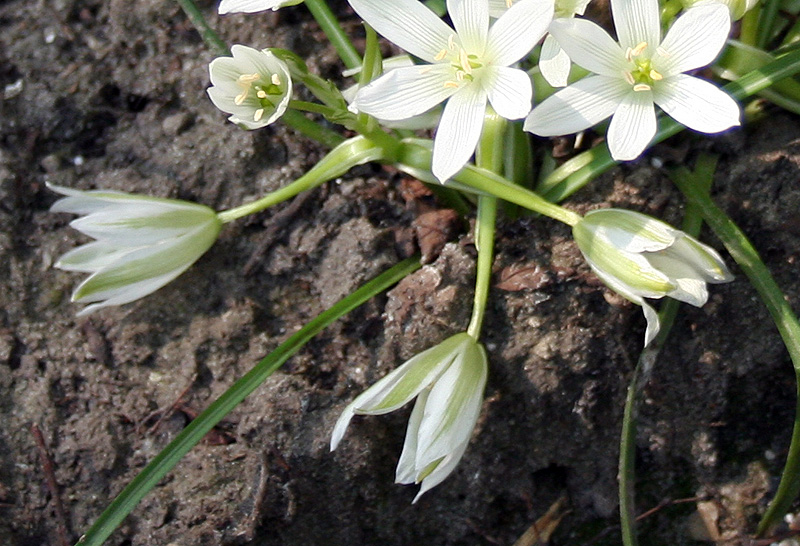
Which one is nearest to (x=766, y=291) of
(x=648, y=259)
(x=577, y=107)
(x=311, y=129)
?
(x=648, y=259)

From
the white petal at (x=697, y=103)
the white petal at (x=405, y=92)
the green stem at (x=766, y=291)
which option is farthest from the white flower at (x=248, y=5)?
the green stem at (x=766, y=291)

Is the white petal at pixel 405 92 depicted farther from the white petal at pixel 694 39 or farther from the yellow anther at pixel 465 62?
the white petal at pixel 694 39

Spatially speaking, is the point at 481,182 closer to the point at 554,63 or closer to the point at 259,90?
the point at 554,63

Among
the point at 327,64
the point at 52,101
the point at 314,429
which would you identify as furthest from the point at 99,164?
the point at 314,429

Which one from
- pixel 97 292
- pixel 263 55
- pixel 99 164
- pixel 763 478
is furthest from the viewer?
pixel 99 164

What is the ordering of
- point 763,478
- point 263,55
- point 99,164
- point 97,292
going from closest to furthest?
point 263,55, point 97,292, point 763,478, point 99,164

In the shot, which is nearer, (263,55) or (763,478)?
(263,55)

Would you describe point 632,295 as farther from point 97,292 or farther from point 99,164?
point 99,164
